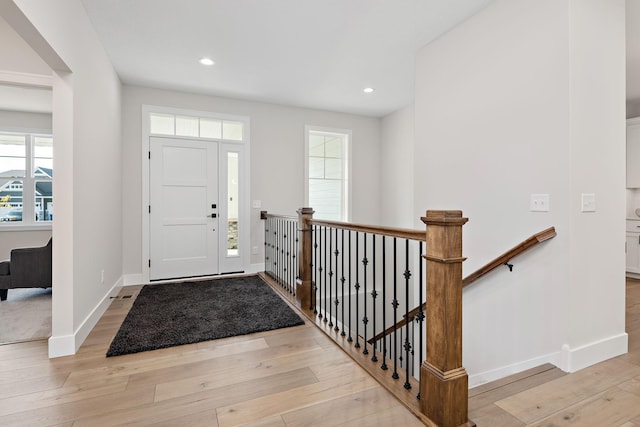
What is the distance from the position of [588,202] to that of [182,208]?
14.5 feet

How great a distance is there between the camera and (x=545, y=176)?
2.17 meters

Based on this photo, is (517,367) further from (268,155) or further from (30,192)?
(30,192)

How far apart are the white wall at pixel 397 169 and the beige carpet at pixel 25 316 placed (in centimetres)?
449

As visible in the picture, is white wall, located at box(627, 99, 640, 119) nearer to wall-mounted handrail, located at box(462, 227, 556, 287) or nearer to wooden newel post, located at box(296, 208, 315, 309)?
wall-mounted handrail, located at box(462, 227, 556, 287)

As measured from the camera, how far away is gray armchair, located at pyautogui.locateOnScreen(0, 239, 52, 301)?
3.56 m

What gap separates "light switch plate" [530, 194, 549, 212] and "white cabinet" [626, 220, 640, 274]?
388 centimetres

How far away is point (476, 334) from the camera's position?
2.66 metres

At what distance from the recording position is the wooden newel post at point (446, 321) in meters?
1.45

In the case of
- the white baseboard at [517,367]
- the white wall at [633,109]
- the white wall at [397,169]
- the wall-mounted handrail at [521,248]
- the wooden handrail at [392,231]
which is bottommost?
the white baseboard at [517,367]

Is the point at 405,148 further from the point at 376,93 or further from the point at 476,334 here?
the point at 476,334

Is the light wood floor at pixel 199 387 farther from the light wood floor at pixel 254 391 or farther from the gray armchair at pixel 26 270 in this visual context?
the gray armchair at pixel 26 270

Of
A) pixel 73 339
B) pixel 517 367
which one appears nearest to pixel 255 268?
pixel 73 339

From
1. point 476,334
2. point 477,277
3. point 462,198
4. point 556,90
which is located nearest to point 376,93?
point 462,198

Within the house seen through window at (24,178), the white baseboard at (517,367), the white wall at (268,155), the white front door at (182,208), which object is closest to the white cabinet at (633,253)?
the white wall at (268,155)
